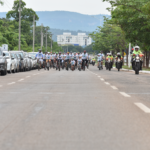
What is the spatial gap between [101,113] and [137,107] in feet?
4.25

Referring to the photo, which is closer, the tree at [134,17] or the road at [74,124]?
the road at [74,124]

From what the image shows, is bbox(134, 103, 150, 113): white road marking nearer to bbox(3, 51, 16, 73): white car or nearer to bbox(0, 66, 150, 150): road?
bbox(0, 66, 150, 150): road

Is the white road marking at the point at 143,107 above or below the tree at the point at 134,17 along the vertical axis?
below

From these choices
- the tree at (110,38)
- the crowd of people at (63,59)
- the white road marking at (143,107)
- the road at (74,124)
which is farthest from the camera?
the tree at (110,38)

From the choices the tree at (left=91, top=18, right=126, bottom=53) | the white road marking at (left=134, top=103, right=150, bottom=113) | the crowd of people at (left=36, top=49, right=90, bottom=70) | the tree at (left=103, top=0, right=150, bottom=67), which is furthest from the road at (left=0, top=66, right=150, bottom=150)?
the tree at (left=91, top=18, right=126, bottom=53)

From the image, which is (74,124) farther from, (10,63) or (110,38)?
(110,38)

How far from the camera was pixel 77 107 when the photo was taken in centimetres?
926

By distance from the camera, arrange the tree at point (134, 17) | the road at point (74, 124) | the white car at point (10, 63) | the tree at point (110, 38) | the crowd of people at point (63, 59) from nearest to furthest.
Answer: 1. the road at point (74, 124)
2. the white car at point (10, 63)
3. the tree at point (134, 17)
4. the crowd of people at point (63, 59)
5. the tree at point (110, 38)

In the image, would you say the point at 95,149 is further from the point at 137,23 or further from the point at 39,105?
the point at 137,23

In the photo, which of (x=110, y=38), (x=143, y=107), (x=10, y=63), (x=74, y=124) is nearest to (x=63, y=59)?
(x=10, y=63)

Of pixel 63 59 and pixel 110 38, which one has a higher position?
pixel 110 38

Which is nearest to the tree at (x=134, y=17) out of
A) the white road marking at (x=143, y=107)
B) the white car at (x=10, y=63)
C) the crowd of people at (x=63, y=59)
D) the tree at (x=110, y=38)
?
the crowd of people at (x=63, y=59)

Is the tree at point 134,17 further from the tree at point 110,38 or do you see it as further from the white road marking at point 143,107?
the white road marking at point 143,107

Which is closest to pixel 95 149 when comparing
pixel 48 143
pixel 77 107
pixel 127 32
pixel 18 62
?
pixel 48 143
